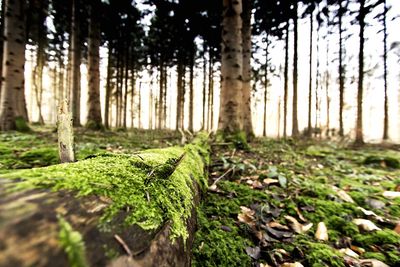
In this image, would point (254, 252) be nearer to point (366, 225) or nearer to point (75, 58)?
point (366, 225)

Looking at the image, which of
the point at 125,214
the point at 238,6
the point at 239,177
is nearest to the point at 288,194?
the point at 239,177

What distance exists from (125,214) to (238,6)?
18.9ft

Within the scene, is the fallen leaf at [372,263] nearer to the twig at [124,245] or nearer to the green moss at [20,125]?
the twig at [124,245]

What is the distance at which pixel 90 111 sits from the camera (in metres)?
8.84

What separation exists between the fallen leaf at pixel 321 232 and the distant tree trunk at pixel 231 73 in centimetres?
340

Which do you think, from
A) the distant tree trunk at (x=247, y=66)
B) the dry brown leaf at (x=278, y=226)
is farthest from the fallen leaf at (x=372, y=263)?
the distant tree trunk at (x=247, y=66)

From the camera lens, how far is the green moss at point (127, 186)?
0.71 m

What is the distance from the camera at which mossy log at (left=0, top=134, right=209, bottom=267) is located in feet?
1.49

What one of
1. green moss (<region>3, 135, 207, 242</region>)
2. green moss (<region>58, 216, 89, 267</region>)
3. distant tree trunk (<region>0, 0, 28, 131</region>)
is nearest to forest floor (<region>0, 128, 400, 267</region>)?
green moss (<region>3, 135, 207, 242</region>)

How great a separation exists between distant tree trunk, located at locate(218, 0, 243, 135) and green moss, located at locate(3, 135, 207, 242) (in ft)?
13.5

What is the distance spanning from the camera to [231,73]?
5191 millimetres

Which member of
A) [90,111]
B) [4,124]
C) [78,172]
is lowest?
[78,172]

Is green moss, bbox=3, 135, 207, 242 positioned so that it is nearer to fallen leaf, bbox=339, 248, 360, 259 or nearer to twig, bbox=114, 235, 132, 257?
twig, bbox=114, 235, 132, 257

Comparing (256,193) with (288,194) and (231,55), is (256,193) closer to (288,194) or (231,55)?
(288,194)
